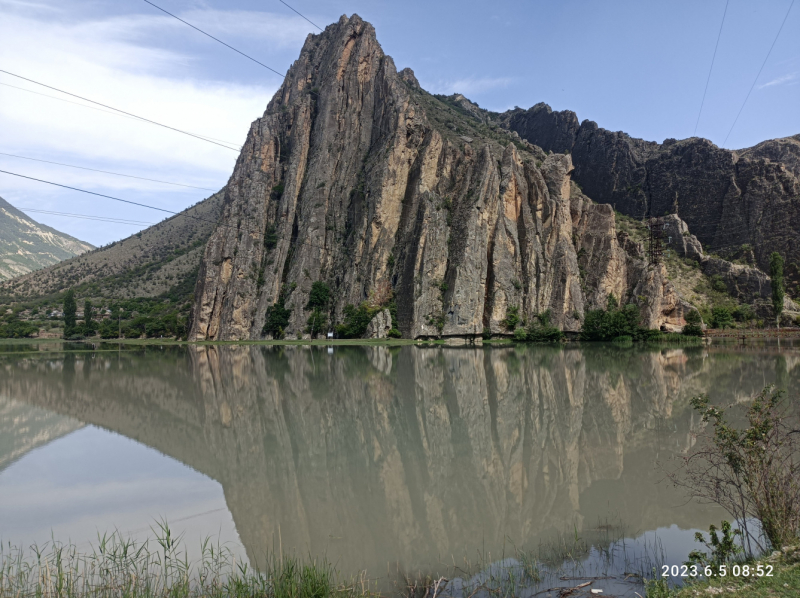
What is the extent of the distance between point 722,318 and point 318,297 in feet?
186

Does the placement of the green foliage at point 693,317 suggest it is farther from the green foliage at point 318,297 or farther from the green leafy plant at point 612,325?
the green foliage at point 318,297

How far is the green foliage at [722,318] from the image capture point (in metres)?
70.1

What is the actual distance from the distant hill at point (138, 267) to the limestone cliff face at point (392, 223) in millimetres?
35844

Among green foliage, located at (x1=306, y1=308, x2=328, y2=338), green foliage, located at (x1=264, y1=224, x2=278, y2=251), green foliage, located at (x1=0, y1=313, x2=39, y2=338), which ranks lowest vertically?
green foliage, located at (x1=306, y1=308, x2=328, y2=338)

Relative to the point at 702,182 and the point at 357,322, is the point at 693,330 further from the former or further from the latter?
the point at 702,182

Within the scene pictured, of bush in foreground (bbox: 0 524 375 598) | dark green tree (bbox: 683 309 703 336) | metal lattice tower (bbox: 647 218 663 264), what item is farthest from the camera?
metal lattice tower (bbox: 647 218 663 264)

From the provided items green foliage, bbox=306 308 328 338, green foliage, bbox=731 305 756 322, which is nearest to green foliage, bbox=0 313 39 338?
green foliage, bbox=306 308 328 338

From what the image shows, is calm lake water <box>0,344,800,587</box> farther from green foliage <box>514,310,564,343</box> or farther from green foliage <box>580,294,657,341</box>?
green foliage <box>580,294,657,341</box>

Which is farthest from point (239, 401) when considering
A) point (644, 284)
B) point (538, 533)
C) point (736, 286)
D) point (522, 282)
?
point (736, 286)

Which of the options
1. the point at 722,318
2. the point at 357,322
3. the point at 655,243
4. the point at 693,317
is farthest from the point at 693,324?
the point at 357,322

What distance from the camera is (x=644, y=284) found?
230ft

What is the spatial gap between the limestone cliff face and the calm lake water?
4568cm

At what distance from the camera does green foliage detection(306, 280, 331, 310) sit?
252 ft

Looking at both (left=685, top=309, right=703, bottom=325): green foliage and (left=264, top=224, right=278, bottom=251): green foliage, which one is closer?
(left=685, top=309, right=703, bottom=325): green foliage
